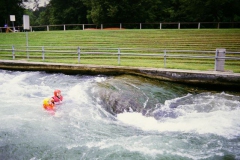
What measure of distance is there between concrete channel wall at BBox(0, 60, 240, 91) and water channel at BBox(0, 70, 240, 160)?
15.6 inches

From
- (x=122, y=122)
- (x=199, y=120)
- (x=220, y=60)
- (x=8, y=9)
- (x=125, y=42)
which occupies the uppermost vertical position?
(x=8, y=9)

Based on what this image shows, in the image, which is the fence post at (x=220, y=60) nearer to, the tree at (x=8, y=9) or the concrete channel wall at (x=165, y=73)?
the concrete channel wall at (x=165, y=73)

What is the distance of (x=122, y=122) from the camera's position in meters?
9.15

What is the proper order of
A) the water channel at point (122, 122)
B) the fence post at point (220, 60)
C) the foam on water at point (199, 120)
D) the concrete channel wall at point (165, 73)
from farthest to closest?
the fence post at point (220, 60) < the concrete channel wall at point (165, 73) < the foam on water at point (199, 120) < the water channel at point (122, 122)

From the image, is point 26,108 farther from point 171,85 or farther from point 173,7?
point 173,7

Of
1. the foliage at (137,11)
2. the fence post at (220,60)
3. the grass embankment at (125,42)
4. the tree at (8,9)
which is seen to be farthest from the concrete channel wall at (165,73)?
the tree at (8,9)

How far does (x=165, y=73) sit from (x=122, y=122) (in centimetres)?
472

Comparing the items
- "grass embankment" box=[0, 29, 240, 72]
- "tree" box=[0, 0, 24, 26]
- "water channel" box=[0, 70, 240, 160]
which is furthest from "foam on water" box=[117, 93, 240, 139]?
"tree" box=[0, 0, 24, 26]

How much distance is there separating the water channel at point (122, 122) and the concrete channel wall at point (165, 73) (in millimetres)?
397

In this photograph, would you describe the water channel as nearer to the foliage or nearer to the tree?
the foliage

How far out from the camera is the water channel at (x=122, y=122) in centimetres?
708

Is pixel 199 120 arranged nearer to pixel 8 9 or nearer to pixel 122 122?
pixel 122 122

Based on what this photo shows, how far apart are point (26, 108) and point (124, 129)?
431 cm

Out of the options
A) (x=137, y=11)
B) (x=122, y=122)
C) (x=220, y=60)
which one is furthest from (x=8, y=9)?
(x=122, y=122)
